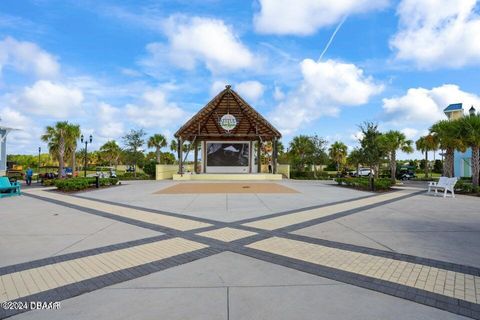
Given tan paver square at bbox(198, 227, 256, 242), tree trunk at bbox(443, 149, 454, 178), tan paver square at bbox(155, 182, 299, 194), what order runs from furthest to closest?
1. tree trunk at bbox(443, 149, 454, 178)
2. tan paver square at bbox(155, 182, 299, 194)
3. tan paver square at bbox(198, 227, 256, 242)

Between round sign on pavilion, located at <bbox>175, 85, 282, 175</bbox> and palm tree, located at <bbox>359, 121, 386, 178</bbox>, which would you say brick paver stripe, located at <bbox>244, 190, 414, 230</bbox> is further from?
round sign on pavilion, located at <bbox>175, 85, 282, 175</bbox>

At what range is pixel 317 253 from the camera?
516 cm

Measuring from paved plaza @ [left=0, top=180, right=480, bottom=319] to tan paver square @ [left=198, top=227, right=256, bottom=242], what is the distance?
0.02m

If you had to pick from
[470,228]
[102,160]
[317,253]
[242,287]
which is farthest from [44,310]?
[102,160]

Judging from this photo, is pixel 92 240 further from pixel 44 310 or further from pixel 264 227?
pixel 264 227

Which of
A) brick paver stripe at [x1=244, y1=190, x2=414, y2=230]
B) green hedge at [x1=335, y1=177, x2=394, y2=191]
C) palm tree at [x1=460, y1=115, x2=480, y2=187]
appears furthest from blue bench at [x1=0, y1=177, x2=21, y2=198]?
palm tree at [x1=460, y1=115, x2=480, y2=187]

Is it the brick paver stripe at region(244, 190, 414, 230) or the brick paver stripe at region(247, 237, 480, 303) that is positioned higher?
the brick paver stripe at region(244, 190, 414, 230)

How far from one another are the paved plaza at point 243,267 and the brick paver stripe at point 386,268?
0.7 inches

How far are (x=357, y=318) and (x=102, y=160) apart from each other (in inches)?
3561

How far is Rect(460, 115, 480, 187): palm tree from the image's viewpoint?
16.7m

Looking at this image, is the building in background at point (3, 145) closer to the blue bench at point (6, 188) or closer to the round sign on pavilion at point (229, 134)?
the round sign on pavilion at point (229, 134)

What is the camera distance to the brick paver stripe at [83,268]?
12.3 ft

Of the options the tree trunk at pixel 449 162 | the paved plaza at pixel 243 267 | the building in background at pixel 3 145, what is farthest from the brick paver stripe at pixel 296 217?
the building in background at pixel 3 145

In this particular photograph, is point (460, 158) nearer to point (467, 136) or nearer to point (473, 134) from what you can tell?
point (467, 136)
